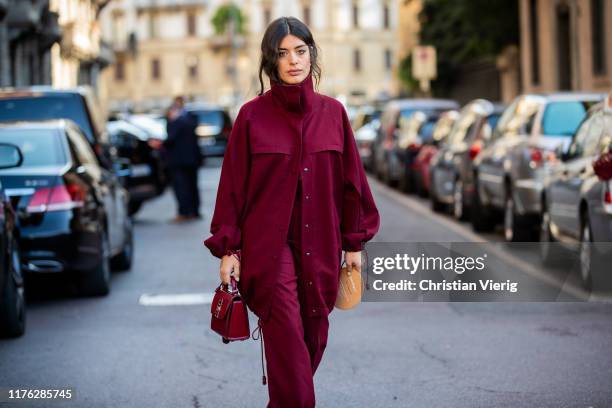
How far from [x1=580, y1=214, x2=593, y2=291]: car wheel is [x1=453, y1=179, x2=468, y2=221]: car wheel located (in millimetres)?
7867

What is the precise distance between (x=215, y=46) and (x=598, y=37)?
8777cm

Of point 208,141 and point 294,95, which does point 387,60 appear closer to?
point 208,141

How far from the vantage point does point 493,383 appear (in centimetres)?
798

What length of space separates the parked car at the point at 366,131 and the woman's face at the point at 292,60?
29.9m

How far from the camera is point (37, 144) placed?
12586 millimetres

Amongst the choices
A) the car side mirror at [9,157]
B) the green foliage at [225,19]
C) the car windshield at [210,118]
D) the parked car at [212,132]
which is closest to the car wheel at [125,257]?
the car side mirror at [9,157]

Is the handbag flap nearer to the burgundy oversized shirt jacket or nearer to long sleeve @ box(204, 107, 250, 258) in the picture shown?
the burgundy oversized shirt jacket

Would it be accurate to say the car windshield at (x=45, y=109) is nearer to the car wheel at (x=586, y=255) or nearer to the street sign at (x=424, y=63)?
the car wheel at (x=586, y=255)

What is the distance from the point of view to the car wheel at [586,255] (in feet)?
36.8

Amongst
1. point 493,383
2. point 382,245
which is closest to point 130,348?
point 493,383

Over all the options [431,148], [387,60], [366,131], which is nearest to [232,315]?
[431,148]

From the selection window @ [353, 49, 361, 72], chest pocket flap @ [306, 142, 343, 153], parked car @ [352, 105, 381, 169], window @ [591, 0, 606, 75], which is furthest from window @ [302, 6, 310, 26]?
chest pocket flap @ [306, 142, 343, 153]

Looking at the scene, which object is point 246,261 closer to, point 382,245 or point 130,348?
point 382,245

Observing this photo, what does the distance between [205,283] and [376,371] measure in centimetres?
515
